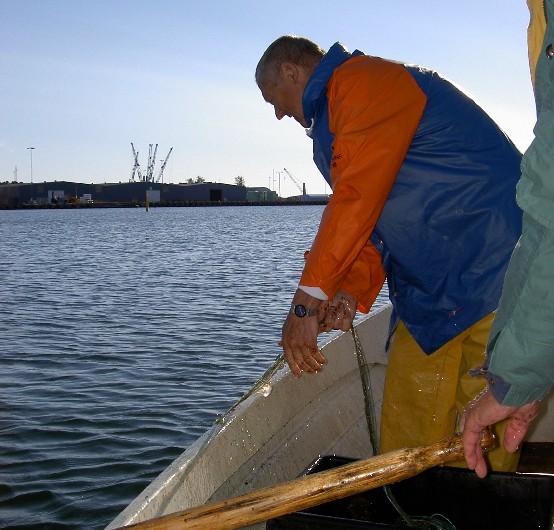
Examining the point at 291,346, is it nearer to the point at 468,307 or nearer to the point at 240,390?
the point at 468,307

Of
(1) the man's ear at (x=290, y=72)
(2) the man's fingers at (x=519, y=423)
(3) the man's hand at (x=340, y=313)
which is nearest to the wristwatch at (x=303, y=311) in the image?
(3) the man's hand at (x=340, y=313)

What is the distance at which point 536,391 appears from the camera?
2078 mm

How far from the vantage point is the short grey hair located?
385 centimetres

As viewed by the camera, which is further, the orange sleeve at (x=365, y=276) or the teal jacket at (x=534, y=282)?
the orange sleeve at (x=365, y=276)

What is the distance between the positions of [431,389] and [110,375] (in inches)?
316

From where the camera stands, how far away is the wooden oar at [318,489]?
8.37ft

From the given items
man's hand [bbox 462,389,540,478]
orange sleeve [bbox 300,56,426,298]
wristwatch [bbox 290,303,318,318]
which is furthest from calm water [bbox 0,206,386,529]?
man's hand [bbox 462,389,540,478]

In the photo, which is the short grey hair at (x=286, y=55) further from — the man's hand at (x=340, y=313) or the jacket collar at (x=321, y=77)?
the man's hand at (x=340, y=313)

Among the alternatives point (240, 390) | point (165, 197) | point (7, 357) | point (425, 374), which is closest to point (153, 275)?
point (7, 357)

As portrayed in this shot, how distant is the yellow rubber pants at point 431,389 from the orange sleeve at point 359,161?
917 millimetres

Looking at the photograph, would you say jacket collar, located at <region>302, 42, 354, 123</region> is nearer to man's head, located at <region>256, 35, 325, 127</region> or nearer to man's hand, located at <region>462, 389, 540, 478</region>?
man's head, located at <region>256, 35, 325, 127</region>

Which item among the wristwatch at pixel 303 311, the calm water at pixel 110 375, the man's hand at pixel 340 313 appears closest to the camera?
the wristwatch at pixel 303 311

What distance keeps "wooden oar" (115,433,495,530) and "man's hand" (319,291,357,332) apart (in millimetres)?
1544

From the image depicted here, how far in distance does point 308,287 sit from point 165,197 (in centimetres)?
15901
